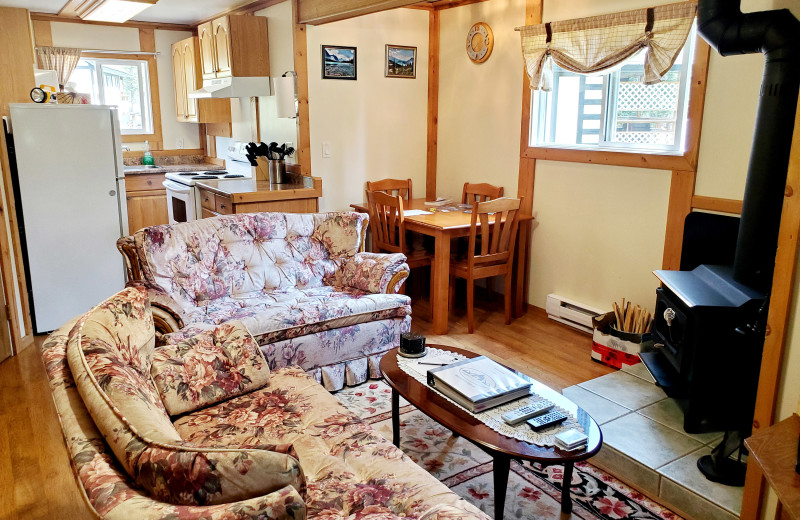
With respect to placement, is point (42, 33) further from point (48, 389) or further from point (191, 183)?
point (48, 389)

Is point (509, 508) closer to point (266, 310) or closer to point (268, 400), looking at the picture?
point (268, 400)

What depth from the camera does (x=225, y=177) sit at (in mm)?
5355

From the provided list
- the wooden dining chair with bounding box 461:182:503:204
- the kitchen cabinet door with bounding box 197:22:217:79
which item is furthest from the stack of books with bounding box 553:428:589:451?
the kitchen cabinet door with bounding box 197:22:217:79

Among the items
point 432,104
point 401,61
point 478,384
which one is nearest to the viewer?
point 478,384

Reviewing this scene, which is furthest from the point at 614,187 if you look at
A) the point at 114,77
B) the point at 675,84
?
the point at 114,77

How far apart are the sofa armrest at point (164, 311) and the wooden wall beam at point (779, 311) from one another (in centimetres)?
236

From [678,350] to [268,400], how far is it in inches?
68.3

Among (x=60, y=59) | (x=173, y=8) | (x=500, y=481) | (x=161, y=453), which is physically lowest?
(x=500, y=481)

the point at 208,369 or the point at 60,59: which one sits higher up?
the point at 60,59

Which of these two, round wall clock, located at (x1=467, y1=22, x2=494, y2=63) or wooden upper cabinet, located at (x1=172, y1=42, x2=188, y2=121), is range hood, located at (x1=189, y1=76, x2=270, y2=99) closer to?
wooden upper cabinet, located at (x1=172, y1=42, x2=188, y2=121)

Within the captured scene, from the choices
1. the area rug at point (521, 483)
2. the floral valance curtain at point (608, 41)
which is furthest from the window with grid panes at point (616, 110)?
the area rug at point (521, 483)

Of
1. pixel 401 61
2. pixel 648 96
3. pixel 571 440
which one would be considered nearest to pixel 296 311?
pixel 571 440

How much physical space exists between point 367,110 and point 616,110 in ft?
6.56

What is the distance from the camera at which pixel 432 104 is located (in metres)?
5.27
